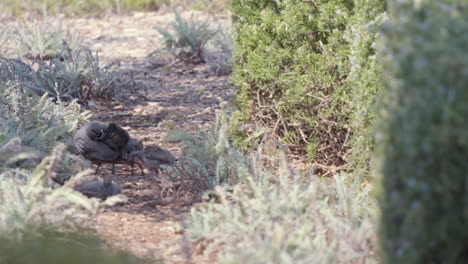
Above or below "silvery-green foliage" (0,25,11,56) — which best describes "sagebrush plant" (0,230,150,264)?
above

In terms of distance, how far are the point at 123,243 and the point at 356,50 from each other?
1.80m

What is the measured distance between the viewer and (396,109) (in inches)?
92.7

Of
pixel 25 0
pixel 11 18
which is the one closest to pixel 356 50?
pixel 11 18

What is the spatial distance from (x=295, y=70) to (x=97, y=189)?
5.50 ft

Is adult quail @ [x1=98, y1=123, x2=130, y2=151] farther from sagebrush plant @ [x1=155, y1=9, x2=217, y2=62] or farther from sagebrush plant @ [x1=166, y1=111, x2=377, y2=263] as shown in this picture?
sagebrush plant @ [x1=155, y1=9, x2=217, y2=62]

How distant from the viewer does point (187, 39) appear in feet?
29.2

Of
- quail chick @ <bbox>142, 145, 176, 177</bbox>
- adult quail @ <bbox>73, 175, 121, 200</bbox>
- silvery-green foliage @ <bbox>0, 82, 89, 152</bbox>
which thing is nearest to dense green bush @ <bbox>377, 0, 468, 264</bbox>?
adult quail @ <bbox>73, 175, 121, 200</bbox>

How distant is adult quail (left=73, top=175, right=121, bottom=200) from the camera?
412 cm

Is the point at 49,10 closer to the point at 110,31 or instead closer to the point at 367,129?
the point at 110,31

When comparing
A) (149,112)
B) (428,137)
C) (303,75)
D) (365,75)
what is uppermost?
(428,137)

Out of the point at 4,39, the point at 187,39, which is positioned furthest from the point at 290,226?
the point at 4,39

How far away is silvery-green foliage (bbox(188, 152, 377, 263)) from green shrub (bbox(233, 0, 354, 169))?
924mm

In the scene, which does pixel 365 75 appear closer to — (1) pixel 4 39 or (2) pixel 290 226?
(2) pixel 290 226

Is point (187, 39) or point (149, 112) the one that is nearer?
point (149, 112)
